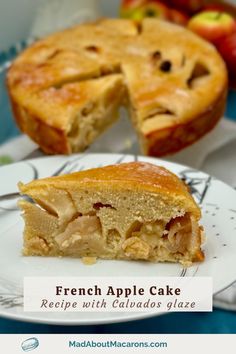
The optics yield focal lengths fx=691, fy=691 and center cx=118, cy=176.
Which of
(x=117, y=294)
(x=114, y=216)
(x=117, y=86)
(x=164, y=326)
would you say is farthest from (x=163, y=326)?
(x=117, y=86)

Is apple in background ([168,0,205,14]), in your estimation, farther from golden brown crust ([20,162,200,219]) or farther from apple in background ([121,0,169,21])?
golden brown crust ([20,162,200,219])

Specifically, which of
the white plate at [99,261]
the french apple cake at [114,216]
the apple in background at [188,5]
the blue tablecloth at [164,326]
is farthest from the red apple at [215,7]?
the blue tablecloth at [164,326]

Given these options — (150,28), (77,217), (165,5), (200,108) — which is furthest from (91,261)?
(165,5)

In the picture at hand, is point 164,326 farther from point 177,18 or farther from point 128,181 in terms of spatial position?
point 177,18

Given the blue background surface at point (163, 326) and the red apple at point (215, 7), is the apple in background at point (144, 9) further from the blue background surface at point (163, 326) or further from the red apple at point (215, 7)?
the blue background surface at point (163, 326)
